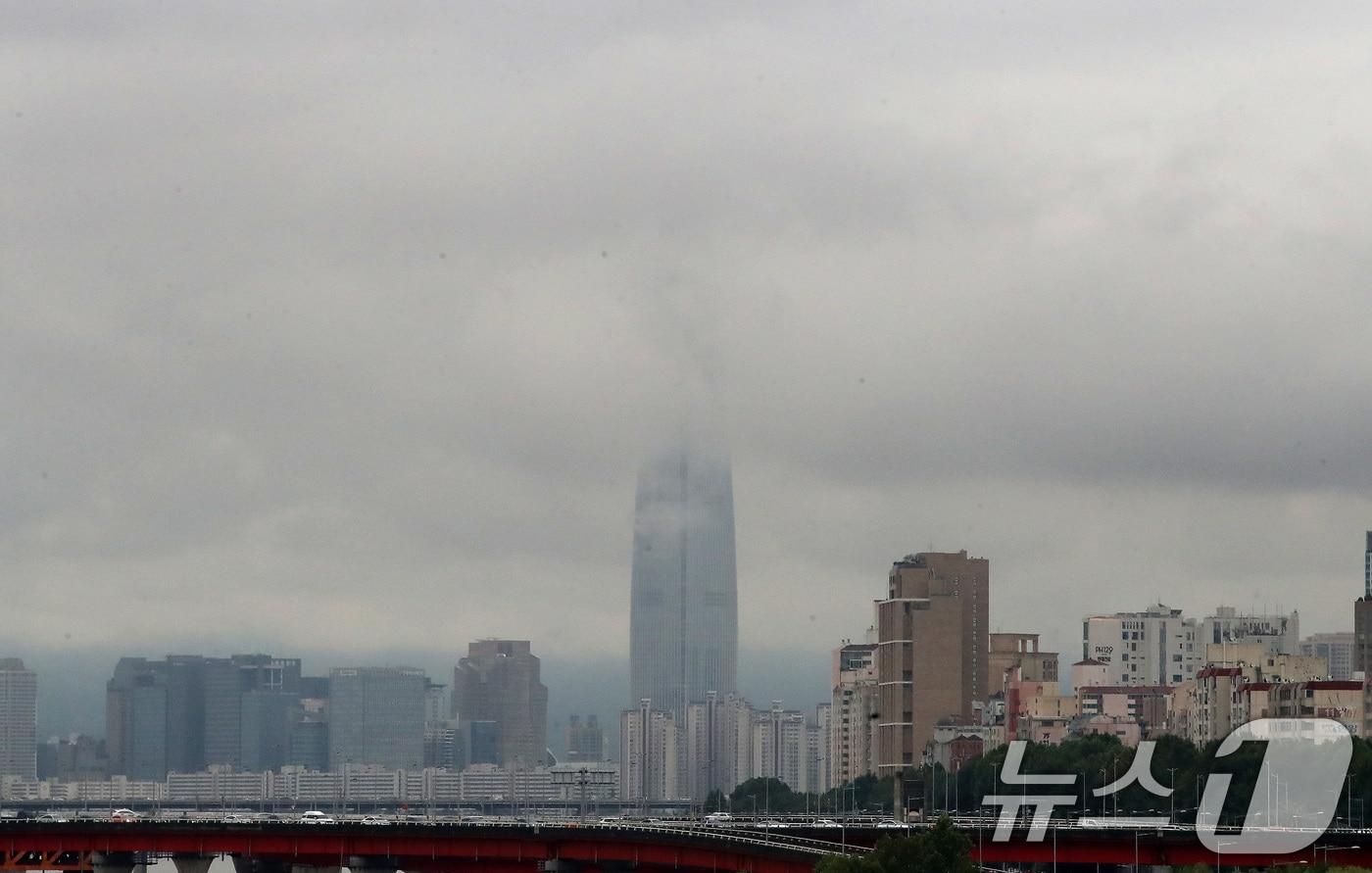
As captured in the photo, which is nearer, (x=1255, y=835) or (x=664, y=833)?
(x=1255, y=835)

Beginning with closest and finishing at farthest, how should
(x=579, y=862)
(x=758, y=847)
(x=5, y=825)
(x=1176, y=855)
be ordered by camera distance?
(x=758, y=847) < (x=1176, y=855) < (x=579, y=862) < (x=5, y=825)

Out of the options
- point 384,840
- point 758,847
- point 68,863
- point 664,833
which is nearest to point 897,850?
point 758,847

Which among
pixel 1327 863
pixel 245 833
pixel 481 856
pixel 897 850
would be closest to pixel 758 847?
pixel 897 850

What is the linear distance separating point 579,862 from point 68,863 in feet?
162

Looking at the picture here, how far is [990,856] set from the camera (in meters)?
153

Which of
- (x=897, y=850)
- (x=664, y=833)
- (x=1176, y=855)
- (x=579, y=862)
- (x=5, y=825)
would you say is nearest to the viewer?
(x=897, y=850)

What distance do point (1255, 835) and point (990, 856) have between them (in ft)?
52.5

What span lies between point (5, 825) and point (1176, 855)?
291 ft

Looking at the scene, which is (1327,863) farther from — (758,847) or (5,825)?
(5,825)

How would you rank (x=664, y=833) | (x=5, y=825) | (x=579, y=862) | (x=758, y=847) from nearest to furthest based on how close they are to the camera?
(x=758, y=847), (x=664, y=833), (x=579, y=862), (x=5, y=825)

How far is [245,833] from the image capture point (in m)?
188

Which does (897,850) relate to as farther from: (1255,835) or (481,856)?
(481,856)

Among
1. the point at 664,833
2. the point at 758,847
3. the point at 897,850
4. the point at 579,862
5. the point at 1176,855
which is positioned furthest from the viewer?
the point at 579,862

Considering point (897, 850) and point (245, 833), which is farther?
point (245, 833)
